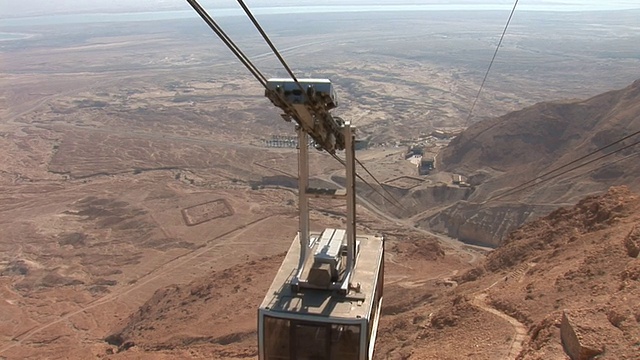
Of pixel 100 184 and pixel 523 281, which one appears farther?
pixel 100 184

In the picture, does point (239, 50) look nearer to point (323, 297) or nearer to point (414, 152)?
point (323, 297)

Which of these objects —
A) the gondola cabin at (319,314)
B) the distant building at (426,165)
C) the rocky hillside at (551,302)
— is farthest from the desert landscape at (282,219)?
the gondola cabin at (319,314)

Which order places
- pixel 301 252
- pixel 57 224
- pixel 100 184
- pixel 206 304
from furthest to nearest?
pixel 100 184
pixel 57 224
pixel 206 304
pixel 301 252

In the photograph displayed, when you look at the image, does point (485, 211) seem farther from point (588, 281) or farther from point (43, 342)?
point (43, 342)

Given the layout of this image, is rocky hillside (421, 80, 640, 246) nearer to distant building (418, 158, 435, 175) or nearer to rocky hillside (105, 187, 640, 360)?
distant building (418, 158, 435, 175)

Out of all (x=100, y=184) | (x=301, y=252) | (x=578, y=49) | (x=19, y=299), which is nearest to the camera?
(x=301, y=252)

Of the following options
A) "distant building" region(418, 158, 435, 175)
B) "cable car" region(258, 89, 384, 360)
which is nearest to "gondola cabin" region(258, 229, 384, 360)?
"cable car" region(258, 89, 384, 360)

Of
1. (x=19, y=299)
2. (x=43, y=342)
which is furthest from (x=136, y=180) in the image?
(x=43, y=342)

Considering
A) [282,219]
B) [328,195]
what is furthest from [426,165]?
[328,195]
